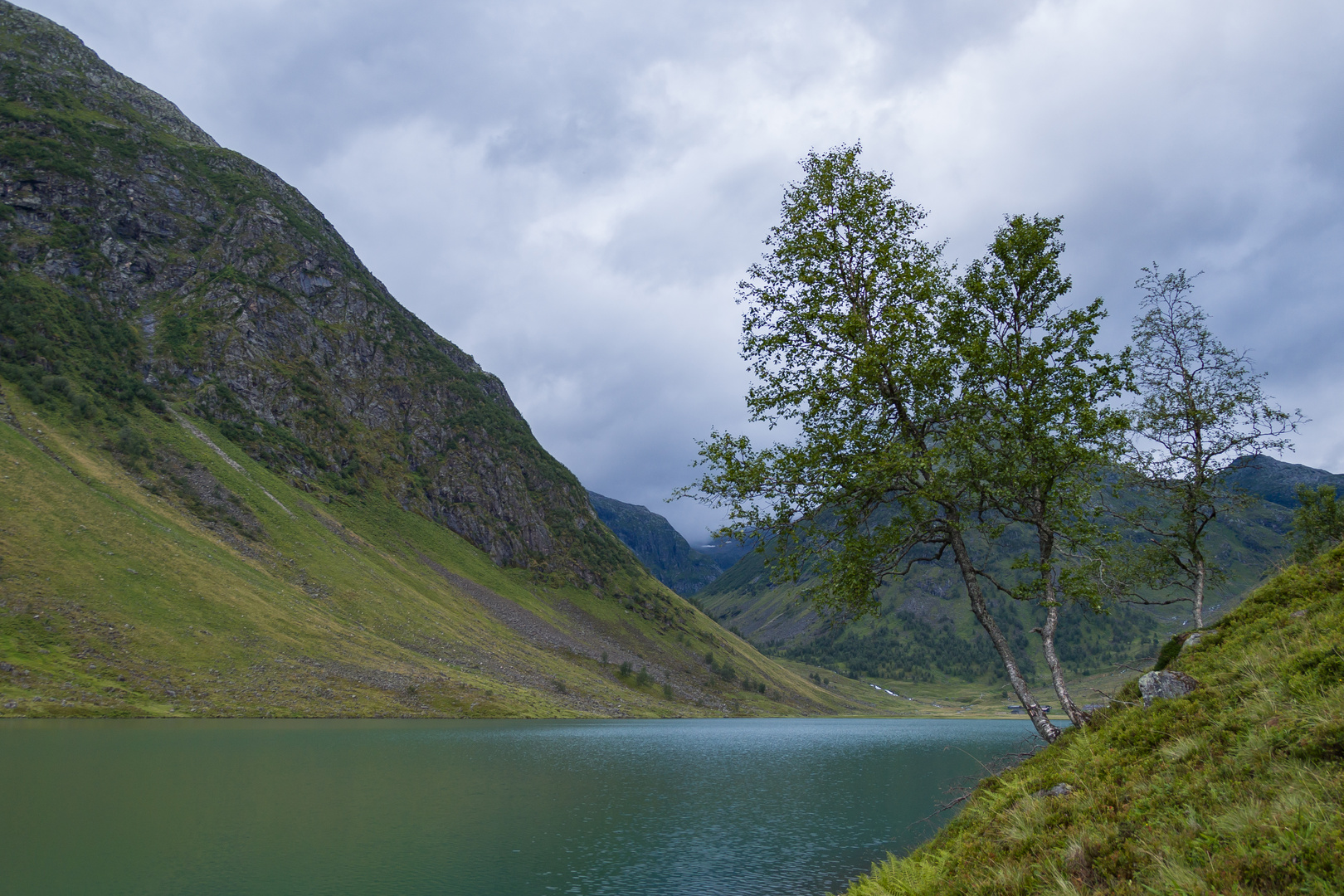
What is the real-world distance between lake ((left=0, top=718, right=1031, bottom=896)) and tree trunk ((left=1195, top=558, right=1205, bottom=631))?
12.1 m

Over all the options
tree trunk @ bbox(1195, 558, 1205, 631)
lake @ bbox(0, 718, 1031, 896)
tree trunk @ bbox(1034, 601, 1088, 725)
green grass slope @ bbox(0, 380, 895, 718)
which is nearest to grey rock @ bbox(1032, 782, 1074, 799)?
tree trunk @ bbox(1034, 601, 1088, 725)

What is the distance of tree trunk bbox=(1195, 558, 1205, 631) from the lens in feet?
93.0

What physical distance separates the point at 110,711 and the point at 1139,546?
108 metres

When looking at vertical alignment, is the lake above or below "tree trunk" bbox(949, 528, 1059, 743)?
below

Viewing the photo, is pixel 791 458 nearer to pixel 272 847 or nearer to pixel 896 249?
pixel 896 249

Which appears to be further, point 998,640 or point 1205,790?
point 998,640

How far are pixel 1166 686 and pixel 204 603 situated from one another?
443 feet

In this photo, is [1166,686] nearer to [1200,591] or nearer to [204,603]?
[1200,591]

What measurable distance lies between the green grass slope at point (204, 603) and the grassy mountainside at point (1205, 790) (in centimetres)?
10301

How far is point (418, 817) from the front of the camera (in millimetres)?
39344

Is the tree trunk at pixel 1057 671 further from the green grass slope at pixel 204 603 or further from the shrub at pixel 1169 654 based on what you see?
the green grass slope at pixel 204 603

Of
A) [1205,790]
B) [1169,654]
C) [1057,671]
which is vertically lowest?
[1205,790]

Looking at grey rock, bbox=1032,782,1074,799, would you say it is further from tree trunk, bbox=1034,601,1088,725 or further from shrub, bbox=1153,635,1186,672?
shrub, bbox=1153,635,1186,672

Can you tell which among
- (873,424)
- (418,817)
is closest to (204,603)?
(418,817)
